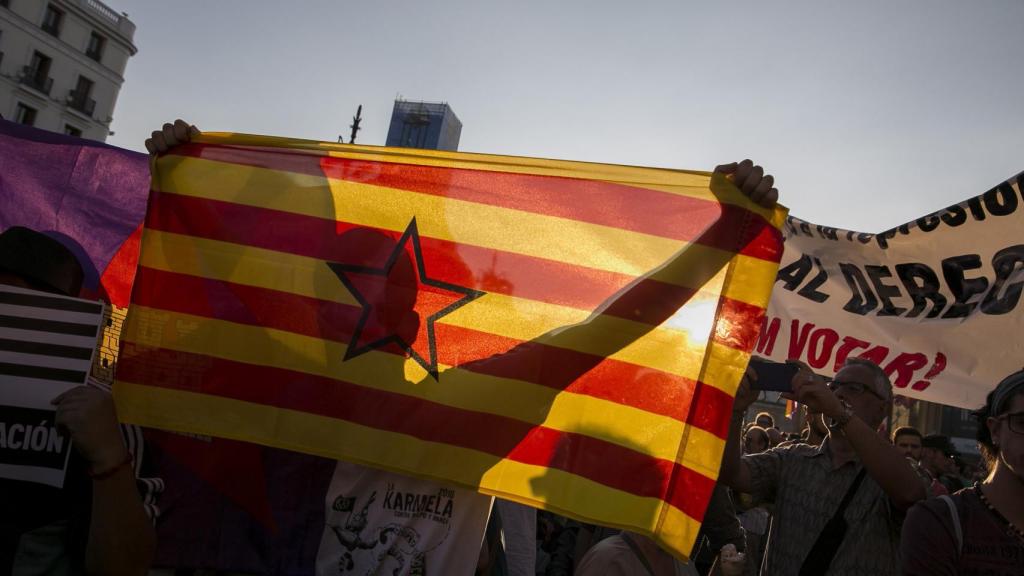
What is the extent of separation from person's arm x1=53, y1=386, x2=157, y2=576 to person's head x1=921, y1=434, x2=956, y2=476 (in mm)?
7578

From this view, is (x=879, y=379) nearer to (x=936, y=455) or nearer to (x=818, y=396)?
(x=818, y=396)

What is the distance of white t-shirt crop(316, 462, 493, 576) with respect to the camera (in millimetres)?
2400

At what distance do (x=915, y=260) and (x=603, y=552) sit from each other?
2925 mm

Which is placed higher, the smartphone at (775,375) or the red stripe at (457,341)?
the smartphone at (775,375)

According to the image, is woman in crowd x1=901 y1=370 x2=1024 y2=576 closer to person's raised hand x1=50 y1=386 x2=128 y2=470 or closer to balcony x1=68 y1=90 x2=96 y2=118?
person's raised hand x1=50 y1=386 x2=128 y2=470

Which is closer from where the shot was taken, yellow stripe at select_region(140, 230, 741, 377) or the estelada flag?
the estelada flag

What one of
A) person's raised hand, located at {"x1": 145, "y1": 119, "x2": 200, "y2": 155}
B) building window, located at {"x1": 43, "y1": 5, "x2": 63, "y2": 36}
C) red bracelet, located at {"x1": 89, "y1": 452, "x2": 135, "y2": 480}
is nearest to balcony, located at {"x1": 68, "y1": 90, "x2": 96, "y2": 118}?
building window, located at {"x1": 43, "y1": 5, "x2": 63, "y2": 36}

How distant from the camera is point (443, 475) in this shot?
257cm

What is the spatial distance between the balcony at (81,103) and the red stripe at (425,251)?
44.2 metres

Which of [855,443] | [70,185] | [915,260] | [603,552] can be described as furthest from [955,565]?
[70,185]

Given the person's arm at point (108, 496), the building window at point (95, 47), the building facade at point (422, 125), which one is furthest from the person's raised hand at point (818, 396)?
the building facade at point (422, 125)

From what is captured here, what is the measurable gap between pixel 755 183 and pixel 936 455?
6.32 m

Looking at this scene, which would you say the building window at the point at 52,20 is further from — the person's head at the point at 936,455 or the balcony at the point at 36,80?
the person's head at the point at 936,455

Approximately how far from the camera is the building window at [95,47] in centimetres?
4094
